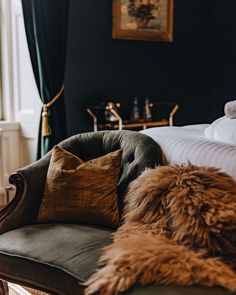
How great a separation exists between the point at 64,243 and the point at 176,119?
301cm

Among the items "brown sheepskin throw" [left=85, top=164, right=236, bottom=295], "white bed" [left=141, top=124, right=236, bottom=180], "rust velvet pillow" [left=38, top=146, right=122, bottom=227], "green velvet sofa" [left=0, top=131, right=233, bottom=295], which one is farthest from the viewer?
"rust velvet pillow" [left=38, top=146, right=122, bottom=227]

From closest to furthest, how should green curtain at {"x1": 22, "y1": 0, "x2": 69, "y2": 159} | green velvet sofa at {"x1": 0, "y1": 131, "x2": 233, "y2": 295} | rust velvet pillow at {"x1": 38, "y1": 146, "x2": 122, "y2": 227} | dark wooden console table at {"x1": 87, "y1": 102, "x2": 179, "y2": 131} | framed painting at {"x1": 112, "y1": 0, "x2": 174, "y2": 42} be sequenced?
green velvet sofa at {"x1": 0, "y1": 131, "x2": 233, "y2": 295}, rust velvet pillow at {"x1": 38, "y1": 146, "x2": 122, "y2": 227}, green curtain at {"x1": 22, "y1": 0, "x2": 69, "y2": 159}, dark wooden console table at {"x1": 87, "y1": 102, "x2": 179, "y2": 131}, framed painting at {"x1": 112, "y1": 0, "x2": 174, "y2": 42}

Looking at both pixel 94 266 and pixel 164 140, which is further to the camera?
pixel 164 140

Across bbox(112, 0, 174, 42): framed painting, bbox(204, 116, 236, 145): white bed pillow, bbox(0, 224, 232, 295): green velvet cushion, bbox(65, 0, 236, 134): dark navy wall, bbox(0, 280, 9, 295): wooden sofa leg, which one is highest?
bbox(112, 0, 174, 42): framed painting

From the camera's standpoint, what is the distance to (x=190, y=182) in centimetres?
162

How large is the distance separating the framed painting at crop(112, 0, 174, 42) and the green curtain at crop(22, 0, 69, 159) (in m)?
0.72

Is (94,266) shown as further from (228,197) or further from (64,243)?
(228,197)

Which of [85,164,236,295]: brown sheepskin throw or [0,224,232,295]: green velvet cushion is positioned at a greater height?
[85,164,236,295]: brown sheepskin throw

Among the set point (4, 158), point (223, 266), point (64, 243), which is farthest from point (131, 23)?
point (223, 266)

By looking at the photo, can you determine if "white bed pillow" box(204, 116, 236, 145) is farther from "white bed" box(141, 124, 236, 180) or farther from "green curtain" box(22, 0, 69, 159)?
"green curtain" box(22, 0, 69, 159)

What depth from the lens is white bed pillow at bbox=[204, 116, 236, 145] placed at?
203cm

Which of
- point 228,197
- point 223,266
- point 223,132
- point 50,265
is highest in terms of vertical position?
point 223,132

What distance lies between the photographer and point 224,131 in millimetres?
2096

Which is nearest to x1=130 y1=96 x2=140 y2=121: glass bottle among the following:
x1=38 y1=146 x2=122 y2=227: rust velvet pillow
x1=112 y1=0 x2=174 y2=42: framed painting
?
x1=112 y1=0 x2=174 y2=42: framed painting
